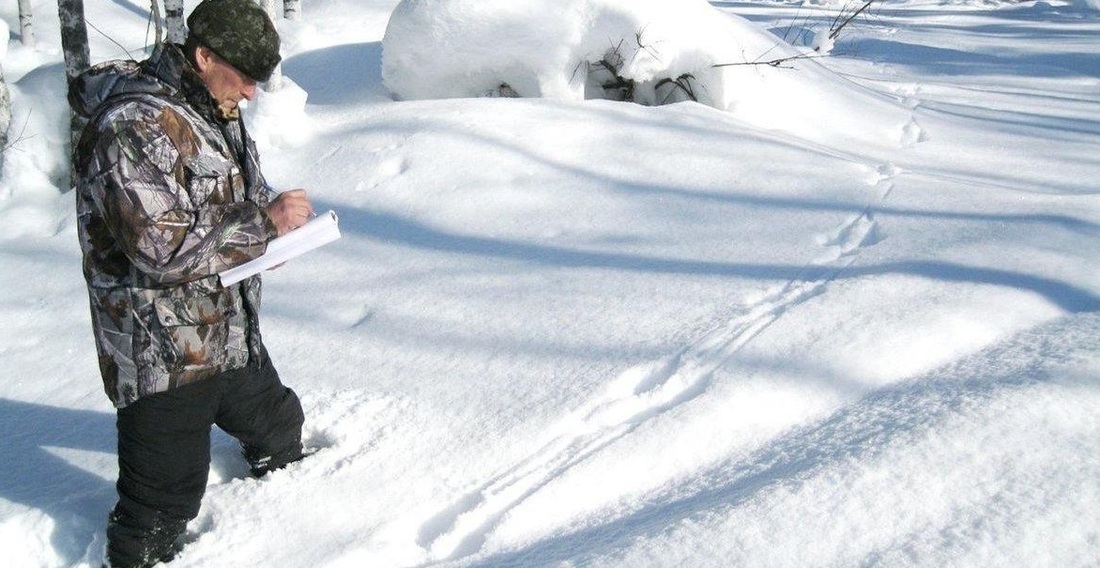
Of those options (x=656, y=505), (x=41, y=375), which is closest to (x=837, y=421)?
(x=656, y=505)

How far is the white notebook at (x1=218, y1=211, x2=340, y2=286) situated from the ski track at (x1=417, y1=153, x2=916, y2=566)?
810 millimetres

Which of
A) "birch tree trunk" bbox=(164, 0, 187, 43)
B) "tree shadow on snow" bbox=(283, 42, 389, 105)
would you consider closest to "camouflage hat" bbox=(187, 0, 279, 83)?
"tree shadow on snow" bbox=(283, 42, 389, 105)

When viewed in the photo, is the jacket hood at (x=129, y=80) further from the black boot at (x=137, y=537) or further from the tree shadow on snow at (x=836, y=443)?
the tree shadow on snow at (x=836, y=443)

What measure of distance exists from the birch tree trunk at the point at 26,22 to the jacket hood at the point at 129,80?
33.8 feet

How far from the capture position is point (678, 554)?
6.07ft

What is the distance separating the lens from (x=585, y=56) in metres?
5.29

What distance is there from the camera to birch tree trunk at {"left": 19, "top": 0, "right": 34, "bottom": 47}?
33.5 feet

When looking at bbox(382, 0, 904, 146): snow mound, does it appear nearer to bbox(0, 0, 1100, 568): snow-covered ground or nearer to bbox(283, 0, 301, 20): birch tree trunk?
bbox(0, 0, 1100, 568): snow-covered ground

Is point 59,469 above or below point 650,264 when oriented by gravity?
below

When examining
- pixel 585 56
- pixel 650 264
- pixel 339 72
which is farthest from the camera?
pixel 339 72

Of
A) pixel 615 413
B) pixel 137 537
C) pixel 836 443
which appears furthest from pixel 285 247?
pixel 836 443

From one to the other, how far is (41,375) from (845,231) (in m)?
3.28

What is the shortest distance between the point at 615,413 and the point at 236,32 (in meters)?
1.46

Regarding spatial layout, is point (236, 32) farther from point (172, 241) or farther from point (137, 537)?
point (137, 537)
